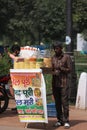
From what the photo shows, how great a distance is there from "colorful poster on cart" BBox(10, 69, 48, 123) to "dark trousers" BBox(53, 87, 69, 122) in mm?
429

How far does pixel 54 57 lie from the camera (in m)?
10.2

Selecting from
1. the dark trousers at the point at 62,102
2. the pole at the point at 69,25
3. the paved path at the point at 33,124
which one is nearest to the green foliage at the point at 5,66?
the pole at the point at 69,25

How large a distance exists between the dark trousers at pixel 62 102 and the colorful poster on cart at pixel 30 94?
429mm

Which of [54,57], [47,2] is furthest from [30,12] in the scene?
[54,57]

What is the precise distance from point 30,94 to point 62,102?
0.70 meters

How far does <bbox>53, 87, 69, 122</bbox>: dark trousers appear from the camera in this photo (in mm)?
10070

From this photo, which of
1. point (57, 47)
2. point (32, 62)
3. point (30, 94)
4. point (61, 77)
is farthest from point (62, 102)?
point (57, 47)

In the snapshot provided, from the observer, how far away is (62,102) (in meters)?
10.1

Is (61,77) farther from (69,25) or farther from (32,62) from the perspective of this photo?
(69,25)

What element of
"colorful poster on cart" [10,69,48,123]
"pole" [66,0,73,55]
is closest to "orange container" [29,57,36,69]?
"colorful poster on cart" [10,69,48,123]

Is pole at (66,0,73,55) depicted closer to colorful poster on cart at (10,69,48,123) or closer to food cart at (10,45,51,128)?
food cart at (10,45,51,128)

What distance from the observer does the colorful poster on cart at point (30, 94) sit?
9836 mm

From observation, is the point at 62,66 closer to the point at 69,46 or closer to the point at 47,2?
the point at 69,46

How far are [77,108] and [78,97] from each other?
303 millimetres
